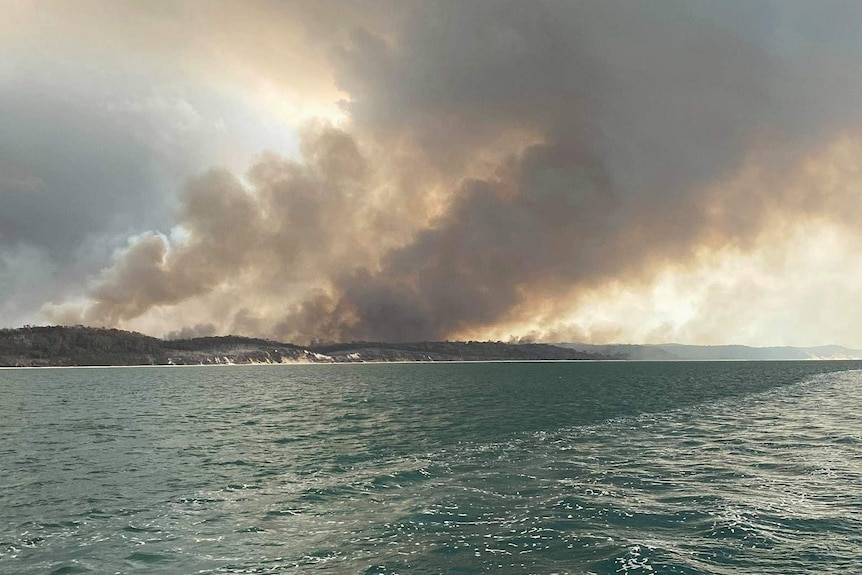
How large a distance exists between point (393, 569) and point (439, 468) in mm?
21121

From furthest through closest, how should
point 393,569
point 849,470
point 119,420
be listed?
point 119,420 < point 849,470 < point 393,569

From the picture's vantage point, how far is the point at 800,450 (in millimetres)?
50500

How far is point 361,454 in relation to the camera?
2000 inches

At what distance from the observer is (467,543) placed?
26.0m

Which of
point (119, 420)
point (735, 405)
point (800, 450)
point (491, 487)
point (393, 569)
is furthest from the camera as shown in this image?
point (735, 405)

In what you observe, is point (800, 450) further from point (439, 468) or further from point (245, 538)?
point (245, 538)

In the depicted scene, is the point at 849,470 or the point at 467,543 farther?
the point at 849,470

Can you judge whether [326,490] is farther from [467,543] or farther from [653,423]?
[653,423]

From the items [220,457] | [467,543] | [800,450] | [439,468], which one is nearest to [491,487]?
[439,468]

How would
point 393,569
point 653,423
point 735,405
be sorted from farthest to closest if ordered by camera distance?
1. point 735,405
2. point 653,423
3. point 393,569

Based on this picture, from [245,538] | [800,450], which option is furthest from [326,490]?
[800,450]

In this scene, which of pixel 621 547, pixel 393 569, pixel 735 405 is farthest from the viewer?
pixel 735 405

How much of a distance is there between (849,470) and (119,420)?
94.8 metres

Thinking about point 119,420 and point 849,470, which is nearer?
point 849,470
